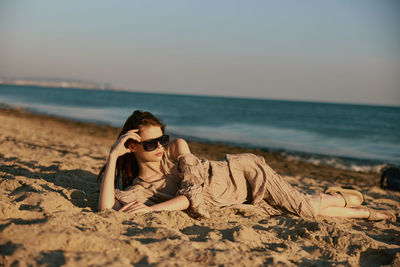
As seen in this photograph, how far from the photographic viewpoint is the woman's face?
3.42 metres

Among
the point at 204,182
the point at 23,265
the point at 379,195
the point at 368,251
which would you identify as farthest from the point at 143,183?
the point at 379,195

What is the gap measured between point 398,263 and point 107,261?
218cm

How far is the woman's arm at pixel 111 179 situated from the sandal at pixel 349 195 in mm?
2466

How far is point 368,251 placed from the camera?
2.79 meters

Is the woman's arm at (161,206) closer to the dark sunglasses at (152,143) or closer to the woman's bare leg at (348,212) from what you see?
the dark sunglasses at (152,143)

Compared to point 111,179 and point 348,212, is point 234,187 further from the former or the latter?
point 348,212

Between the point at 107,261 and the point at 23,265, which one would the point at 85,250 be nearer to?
the point at 107,261

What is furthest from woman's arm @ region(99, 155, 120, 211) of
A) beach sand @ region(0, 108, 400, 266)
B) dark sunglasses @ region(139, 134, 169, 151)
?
dark sunglasses @ region(139, 134, 169, 151)

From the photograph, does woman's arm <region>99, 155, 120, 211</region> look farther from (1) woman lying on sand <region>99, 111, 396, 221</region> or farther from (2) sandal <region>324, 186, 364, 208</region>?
(2) sandal <region>324, 186, 364, 208</region>

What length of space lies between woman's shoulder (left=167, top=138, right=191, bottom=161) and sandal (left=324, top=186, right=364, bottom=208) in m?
1.90

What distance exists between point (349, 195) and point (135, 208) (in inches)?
106

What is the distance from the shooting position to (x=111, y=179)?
3242 millimetres

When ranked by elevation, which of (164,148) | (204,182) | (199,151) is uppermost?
(164,148)

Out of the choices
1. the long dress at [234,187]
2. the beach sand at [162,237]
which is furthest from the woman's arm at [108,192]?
the long dress at [234,187]
